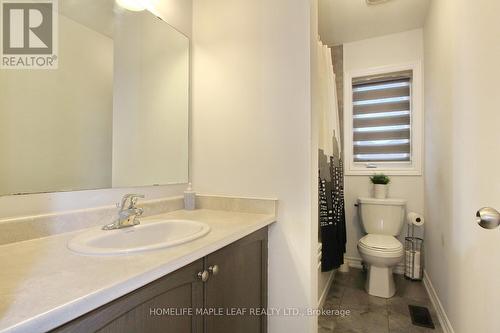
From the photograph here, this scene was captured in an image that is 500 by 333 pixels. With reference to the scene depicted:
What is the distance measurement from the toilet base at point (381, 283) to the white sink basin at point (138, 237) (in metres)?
1.76

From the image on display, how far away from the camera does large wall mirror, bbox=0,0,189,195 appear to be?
909 mm

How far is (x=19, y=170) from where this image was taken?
35.0 inches

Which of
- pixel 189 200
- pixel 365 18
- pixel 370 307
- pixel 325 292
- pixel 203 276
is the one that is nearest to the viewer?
pixel 203 276

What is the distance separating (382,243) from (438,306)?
53cm

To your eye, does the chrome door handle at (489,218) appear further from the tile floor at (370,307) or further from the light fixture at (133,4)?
the light fixture at (133,4)

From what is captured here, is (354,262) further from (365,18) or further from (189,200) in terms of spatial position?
(365,18)

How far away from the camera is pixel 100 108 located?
1.17m

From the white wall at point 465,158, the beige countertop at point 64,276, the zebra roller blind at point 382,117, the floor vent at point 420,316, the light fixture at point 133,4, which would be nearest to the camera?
the beige countertop at point 64,276

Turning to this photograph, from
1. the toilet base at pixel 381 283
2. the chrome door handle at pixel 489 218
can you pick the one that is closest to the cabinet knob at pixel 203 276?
the chrome door handle at pixel 489 218

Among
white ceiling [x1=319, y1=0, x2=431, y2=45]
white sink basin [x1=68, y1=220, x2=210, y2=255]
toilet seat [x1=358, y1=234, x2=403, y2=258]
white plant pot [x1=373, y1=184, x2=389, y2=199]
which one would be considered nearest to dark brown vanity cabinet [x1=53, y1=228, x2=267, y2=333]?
white sink basin [x1=68, y1=220, x2=210, y2=255]

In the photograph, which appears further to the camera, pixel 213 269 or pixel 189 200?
pixel 189 200

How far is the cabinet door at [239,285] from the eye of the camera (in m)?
0.95

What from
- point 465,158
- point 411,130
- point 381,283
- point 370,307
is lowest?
point 370,307

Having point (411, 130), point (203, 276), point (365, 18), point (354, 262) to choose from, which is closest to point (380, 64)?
point (365, 18)
